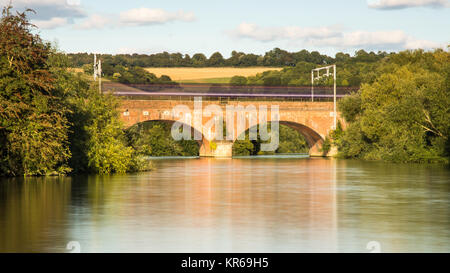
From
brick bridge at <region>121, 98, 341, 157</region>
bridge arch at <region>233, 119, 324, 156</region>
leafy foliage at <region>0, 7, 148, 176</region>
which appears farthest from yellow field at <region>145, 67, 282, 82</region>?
leafy foliage at <region>0, 7, 148, 176</region>

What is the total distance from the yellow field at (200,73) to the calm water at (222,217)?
64658mm

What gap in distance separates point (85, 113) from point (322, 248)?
2073 cm

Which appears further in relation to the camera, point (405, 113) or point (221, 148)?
point (221, 148)

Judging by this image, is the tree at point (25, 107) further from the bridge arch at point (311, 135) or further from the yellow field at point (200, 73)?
the yellow field at point (200, 73)

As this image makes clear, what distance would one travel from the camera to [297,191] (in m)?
20.7

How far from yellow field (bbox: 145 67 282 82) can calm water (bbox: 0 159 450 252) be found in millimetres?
64658

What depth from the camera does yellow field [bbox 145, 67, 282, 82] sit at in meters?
87.5

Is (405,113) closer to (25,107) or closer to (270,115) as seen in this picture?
(270,115)

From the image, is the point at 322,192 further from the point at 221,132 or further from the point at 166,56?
the point at 166,56

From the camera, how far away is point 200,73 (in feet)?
294

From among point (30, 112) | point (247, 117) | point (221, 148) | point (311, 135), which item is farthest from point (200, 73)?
A: point (30, 112)

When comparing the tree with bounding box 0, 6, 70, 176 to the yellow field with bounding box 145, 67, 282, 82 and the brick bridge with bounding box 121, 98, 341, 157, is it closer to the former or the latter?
the brick bridge with bounding box 121, 98, 341, 157

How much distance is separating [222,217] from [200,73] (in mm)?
76655
